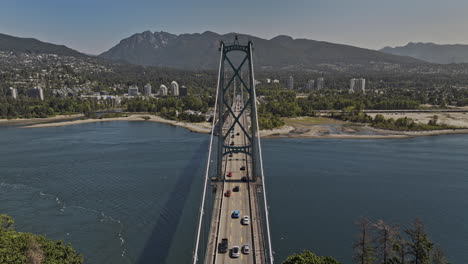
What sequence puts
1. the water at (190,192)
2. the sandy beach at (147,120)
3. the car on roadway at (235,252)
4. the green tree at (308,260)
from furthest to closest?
the sandy beach at (147,120), the water at (190,192), the car on roadway at (235,252), the green tree at (308,260)

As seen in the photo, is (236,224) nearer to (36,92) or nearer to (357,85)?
(36,92)

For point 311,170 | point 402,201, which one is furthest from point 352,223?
point 311,170

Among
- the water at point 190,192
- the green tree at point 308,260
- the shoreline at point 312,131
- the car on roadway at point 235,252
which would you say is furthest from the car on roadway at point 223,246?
the shoreline at point 312,131

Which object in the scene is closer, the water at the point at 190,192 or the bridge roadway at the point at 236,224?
the bridge roadway at the point at 236,224

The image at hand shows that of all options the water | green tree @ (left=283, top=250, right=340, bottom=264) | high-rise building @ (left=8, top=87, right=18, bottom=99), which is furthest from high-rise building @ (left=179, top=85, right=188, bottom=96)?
green tree @ (left=283, top=250, right=340, bottom=264)

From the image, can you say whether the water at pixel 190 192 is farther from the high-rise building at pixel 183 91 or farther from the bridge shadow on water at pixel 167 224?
the high-rise building at pixel 183 91

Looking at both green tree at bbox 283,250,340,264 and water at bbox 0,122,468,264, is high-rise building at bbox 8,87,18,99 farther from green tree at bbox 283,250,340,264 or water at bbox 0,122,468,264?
green tree at bbox 283,250,340,264
